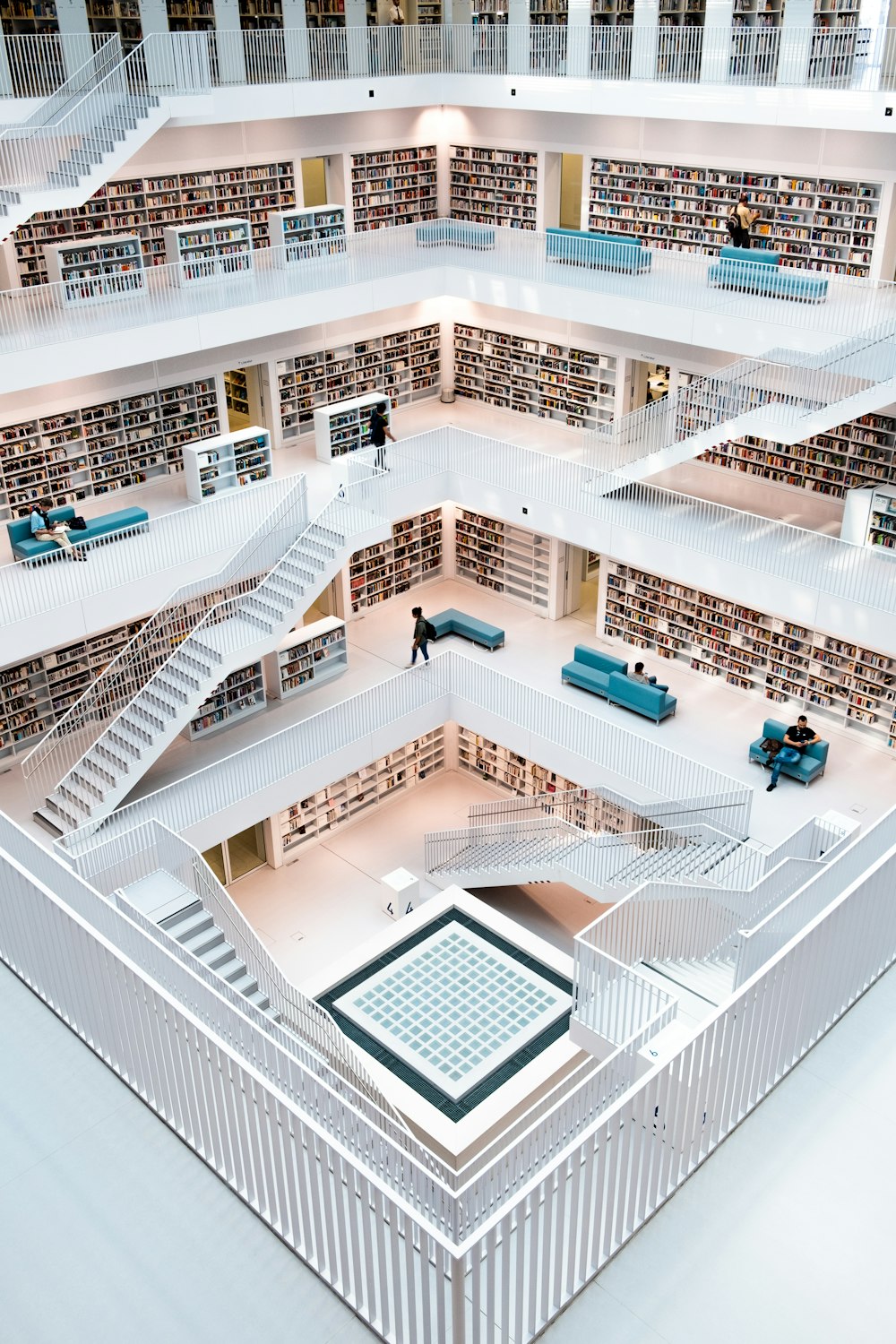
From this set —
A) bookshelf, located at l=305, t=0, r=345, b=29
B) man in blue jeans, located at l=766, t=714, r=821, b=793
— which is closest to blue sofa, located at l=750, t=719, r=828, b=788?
man in blue jeans, located at l=766, t=714, r=821, b=793

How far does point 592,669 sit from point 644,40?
31.0 ft

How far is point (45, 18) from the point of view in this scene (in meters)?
14.9

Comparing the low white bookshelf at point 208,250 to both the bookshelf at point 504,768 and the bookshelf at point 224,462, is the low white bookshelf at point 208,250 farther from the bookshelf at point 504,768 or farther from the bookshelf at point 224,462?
the bookshelf at point 504,768

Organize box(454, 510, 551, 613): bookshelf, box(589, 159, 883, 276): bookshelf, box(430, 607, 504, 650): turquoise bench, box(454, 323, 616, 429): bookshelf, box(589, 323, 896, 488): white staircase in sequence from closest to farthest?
box(589, 323, 896, 488): white staircase
box(589, 159, 883, 276): bookshelf
box(430, 607, 504, 650): turquoise bench
box(454, 323, 616, 429): bookshelf
box(454, 510, 551, 613): bookshelf

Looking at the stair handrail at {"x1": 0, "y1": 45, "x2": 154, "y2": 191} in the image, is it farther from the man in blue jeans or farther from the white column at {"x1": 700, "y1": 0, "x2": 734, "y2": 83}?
the man in blue jeans

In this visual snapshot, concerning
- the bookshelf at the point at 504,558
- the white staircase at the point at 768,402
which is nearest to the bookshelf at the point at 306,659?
the bookshelf at the point at 504,558

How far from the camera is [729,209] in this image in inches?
663

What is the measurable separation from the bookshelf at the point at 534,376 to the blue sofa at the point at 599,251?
1.59 m

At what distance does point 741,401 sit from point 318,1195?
12.2 metres

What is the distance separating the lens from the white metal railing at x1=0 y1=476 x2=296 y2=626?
13703mm

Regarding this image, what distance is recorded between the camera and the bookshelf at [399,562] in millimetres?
19234

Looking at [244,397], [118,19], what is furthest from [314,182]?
[118,19]

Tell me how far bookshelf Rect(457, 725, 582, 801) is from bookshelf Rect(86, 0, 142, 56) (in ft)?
37.6

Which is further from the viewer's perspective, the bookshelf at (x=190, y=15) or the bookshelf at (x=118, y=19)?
the bookshelf at (x=190, y=15)
